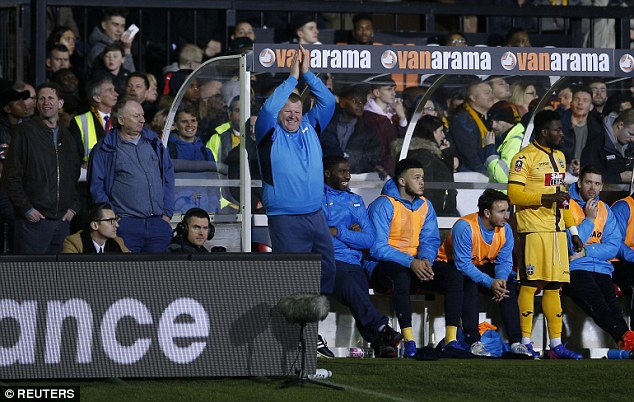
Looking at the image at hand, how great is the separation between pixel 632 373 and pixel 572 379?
→ 0.65 metres

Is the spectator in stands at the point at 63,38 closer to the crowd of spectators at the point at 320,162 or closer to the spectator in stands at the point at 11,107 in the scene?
the crowd of spectators at the point at 320,162

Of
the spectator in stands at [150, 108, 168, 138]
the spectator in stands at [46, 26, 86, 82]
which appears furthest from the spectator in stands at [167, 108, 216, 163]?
the spectator in stands at [46, 26, 86, 82]

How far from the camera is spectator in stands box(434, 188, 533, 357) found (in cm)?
1161

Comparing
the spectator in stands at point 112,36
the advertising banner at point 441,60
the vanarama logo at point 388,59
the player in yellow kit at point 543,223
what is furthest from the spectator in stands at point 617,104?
the spectator in stands at point 112,36

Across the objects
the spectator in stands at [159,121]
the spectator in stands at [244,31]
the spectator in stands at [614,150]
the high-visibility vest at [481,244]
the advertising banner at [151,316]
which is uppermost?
the spectator in stands at [244,31]

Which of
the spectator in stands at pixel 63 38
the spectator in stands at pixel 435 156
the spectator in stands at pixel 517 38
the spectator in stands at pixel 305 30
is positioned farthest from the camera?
the spectator in stands at pixel 517 38

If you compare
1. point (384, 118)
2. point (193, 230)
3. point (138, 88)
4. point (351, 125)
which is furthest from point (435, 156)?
point (138, 88)

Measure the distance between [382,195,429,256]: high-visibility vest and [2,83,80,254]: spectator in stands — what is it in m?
2.91

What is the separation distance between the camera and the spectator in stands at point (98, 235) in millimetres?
10875

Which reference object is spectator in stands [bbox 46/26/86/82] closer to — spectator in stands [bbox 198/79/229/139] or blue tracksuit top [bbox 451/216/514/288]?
spectator in stands [bbox 198/79/229/139]

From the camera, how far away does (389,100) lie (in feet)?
42.2

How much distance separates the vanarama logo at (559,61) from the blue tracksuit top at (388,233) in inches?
60.2

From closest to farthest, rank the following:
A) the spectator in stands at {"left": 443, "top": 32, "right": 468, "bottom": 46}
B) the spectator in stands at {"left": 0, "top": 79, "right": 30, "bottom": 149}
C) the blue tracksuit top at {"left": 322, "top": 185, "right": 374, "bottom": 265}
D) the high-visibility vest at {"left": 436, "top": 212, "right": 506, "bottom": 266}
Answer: the blue tracksuit top at {"left": 322, "top": 185, "right": 374, "bottom": 265} < the high-visibility vest at {"left": 436, "top": 212, "right": 506, "bottom": 266} < the spectator in stands at {"left": 0, "top": 79, "right": 30, "bottom": 149} < the spectator in stands at {"left": 443, "top": 32, "right": 468, "bottom": 46}

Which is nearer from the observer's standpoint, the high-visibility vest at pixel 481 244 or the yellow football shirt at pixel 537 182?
the yellow football shirt at pixel 537 182
